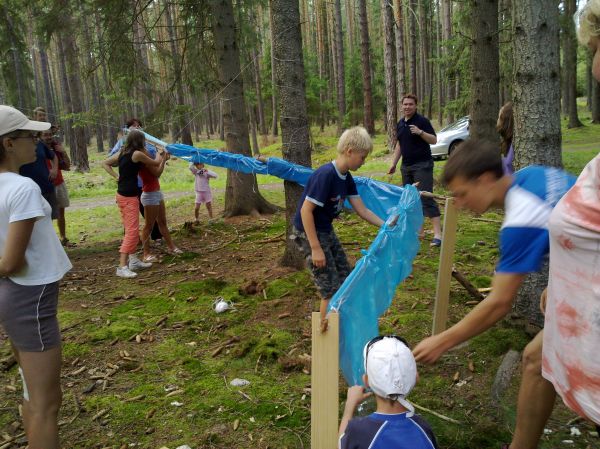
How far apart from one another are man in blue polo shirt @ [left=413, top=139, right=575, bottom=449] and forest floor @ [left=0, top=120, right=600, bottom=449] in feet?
2.52

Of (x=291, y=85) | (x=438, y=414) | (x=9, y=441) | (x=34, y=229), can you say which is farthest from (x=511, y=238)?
(x=291, y=85)

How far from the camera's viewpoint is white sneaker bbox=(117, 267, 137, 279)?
6426 mm

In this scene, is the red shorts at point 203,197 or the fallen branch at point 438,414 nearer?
the fallen branch at point 438,414

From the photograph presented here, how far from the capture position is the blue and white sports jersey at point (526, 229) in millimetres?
1903

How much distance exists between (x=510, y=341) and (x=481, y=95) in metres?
6.18

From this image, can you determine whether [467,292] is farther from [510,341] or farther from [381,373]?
[381,373]

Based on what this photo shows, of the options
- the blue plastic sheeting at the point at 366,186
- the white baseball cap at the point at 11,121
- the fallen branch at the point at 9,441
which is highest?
the white baseball cap at the point at 11,121

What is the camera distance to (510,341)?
375cm

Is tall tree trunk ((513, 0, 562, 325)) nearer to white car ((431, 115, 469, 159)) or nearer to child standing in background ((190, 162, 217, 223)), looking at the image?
child standing in background ((190, 162, 217, 223))

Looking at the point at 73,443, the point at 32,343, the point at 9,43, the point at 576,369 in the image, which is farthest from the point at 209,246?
the point at 9,43

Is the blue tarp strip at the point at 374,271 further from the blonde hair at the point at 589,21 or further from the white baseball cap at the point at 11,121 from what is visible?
the white baseball cap at the point at 11,121

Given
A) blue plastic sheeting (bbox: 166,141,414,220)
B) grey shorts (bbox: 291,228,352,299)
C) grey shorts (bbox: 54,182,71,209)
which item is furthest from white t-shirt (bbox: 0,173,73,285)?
grey shorts (bbox: 54,182,71,209)

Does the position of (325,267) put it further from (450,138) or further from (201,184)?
(450,138)

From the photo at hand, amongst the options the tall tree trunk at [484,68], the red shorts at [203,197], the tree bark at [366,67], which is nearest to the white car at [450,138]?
the tree bark at [366,67]
